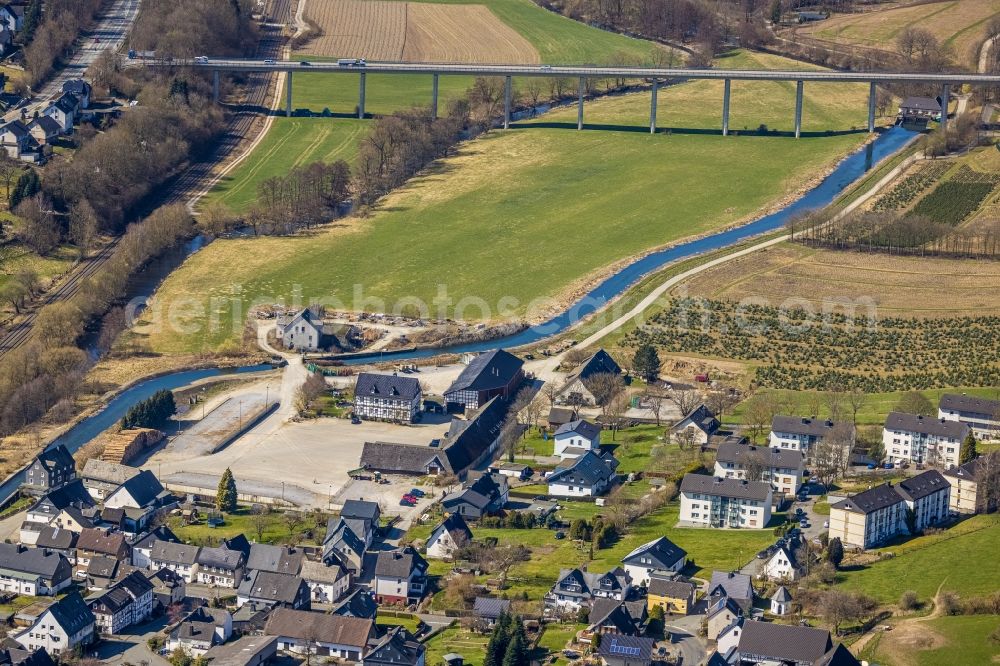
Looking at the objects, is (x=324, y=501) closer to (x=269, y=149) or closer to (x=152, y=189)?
(x=152, y=189)

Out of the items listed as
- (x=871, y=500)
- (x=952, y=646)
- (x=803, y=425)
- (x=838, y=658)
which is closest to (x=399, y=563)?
(x=838, y=658)

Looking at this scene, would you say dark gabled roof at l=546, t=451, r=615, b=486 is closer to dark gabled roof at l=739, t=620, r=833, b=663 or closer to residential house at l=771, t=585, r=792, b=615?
residential house at l=771, t=585, r=792, b=615

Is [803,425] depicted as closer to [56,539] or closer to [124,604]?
[124,604]

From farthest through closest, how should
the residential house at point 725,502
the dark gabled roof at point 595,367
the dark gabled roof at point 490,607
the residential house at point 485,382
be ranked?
the dark gabled roof at point 595,367
the residential house at point 485,382
the residential house at point 725,502
the dark gabled roof at point 490,607

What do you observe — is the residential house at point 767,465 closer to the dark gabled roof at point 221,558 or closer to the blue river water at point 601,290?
the dark gabled roof at point 221,558

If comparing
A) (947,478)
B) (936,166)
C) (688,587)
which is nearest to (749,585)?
(688,587)

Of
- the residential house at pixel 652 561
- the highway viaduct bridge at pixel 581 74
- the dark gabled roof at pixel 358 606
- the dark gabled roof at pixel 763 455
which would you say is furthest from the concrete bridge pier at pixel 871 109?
the dark gabled roof at pixel 358 606
